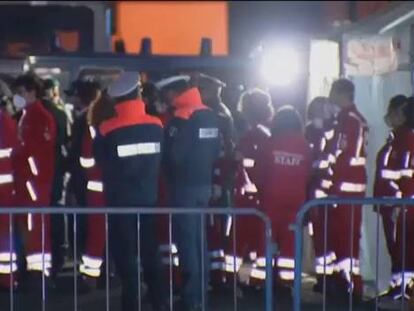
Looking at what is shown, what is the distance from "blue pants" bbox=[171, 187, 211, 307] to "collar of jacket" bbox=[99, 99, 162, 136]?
0.76 m

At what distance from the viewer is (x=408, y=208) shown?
870 cm

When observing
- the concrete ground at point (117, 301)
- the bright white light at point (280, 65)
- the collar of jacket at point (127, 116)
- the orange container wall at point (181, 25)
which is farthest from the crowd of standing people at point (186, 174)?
the orange container wall at point (181, 25)

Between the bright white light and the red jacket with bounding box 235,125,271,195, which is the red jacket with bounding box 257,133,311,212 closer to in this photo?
the red jacket with bounding box 235,125,271,195

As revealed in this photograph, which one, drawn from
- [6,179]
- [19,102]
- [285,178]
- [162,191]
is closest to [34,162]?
[6,179]

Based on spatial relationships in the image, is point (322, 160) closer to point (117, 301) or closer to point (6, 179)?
point (117, 301)

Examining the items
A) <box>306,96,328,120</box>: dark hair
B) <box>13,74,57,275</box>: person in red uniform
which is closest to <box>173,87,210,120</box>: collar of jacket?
<box>13,74,57,275</box>: person in red uniform

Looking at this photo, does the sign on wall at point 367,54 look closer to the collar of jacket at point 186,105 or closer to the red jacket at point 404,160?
the red jacket at point 404,160

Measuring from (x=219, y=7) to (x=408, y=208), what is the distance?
15789mm

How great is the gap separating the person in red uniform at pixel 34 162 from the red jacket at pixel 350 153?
2.47 meters

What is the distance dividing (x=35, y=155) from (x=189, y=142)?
72.3 inches

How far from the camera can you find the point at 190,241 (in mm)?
8594

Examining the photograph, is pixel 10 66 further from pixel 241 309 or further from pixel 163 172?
pixel 241 309

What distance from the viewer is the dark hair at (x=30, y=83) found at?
32.6 ft

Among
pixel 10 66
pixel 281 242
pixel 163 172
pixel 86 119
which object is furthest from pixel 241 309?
pixel 10 66
